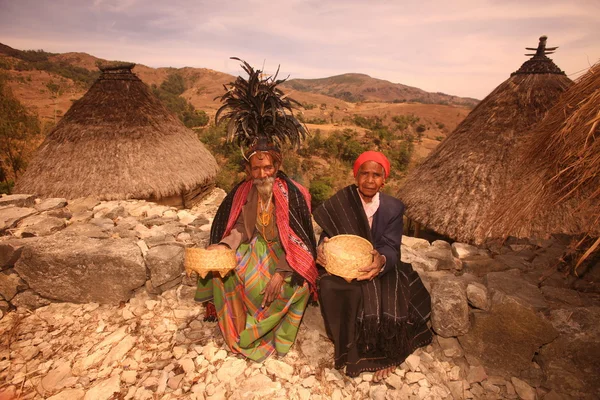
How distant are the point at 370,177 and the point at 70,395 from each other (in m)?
2.76

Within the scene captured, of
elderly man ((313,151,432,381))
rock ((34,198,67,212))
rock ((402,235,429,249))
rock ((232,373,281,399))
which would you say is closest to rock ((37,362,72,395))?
rock ((232,373,281,399))

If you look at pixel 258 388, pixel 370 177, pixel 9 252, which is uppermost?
pixel 370 177

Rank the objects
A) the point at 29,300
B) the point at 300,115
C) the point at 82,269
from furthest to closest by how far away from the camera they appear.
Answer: the point at 300,115, the point at 29,300, the point at 82,269

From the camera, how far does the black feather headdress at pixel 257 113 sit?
7.97ft

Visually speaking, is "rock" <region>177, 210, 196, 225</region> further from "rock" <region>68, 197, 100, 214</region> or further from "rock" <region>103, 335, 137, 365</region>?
"rock" <region>103, 335, 137, 365</region>

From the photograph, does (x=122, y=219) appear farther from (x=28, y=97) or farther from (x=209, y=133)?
(x=28, y=97)

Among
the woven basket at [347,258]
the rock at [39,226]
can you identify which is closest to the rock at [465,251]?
the woven basket at [347,258]

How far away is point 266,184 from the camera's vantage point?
2.42 m

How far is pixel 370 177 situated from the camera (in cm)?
224

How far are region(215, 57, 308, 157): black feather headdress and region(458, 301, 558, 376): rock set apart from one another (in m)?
2.05

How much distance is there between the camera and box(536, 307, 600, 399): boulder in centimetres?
190

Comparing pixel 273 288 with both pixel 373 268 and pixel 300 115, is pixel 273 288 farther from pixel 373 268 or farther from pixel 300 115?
pixel 300 115

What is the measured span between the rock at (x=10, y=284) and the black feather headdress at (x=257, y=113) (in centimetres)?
272

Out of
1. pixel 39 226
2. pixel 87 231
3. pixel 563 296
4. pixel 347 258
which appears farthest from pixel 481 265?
pixel 39 226
